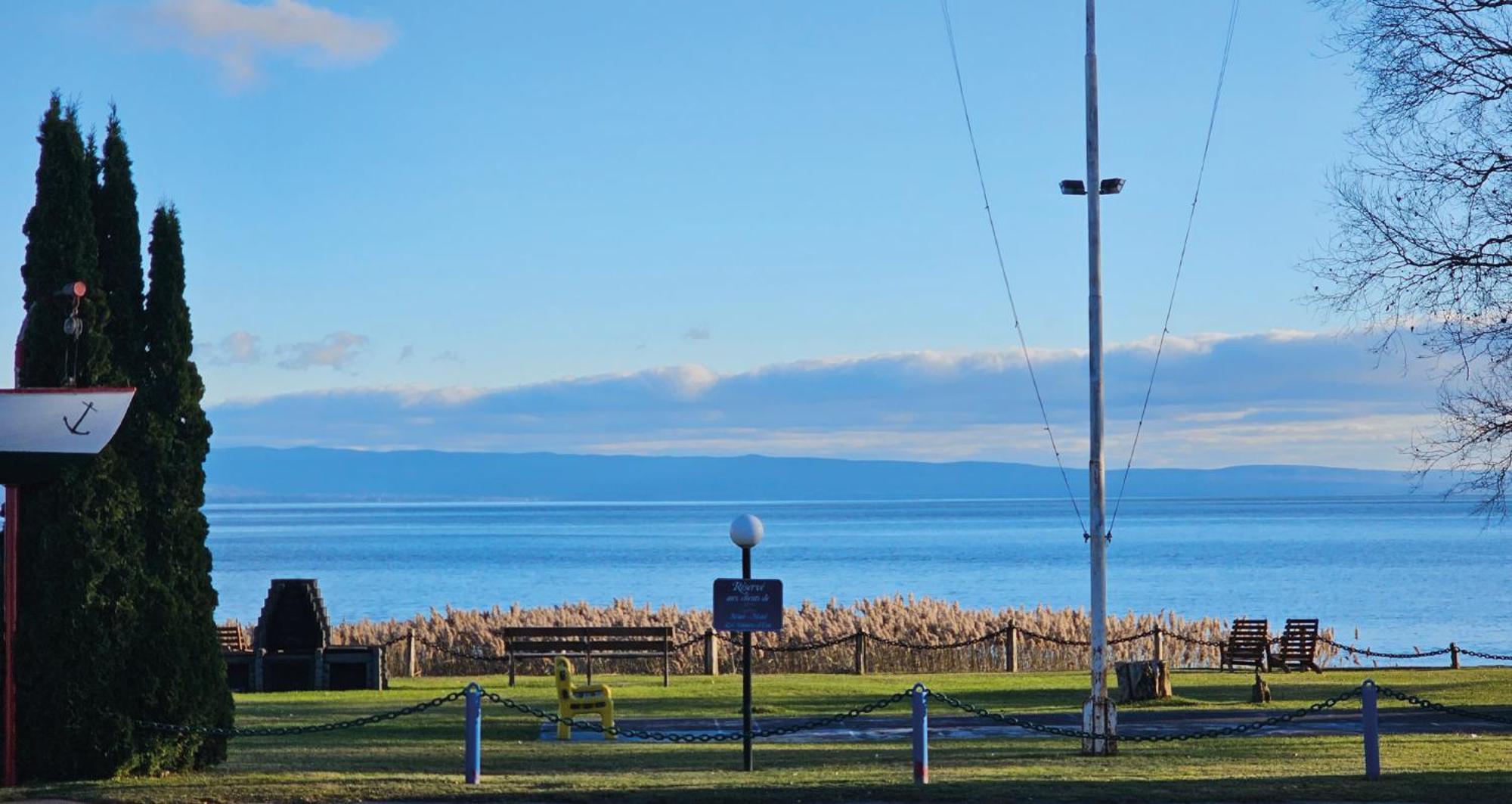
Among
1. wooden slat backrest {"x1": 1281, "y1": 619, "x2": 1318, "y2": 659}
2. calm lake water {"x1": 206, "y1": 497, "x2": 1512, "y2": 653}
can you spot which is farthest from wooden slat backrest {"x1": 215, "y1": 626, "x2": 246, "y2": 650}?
calm lake water {"x1": 206, "y1": 497, "x2": 1512, "y2": 653}

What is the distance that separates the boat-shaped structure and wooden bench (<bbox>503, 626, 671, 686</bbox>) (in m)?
14.0

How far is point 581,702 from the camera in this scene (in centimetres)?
2025

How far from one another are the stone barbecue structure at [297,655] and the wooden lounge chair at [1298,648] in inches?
644

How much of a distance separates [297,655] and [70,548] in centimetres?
1282

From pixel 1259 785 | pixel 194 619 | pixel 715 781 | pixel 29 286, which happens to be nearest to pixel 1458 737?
pixel 1259 785

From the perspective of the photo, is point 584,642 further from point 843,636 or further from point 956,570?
point 956,570

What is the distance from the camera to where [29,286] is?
15.3 metres

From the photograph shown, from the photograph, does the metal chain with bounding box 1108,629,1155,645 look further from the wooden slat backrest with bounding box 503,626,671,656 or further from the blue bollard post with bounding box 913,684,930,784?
the blue bollard post with bounding box 913,684,930,784

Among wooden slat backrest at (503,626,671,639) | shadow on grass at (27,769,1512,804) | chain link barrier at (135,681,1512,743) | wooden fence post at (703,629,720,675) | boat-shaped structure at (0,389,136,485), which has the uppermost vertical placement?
boat-shaped structure at (0,389,136,485)

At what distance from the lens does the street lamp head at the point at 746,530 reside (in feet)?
52.3

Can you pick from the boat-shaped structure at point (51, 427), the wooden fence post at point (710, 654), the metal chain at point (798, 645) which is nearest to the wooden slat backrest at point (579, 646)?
the wooden fence post at point (710, 654)

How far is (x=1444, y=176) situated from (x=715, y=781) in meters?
12.9

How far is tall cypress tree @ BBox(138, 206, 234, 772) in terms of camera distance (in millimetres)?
15203

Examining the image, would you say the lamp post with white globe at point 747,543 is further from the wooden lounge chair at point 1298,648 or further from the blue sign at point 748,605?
the wooden lounge chair at point 1298,648
